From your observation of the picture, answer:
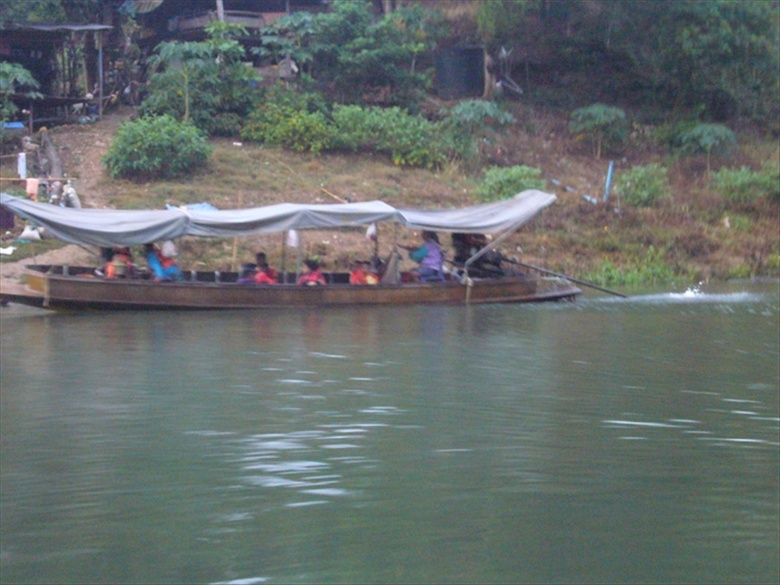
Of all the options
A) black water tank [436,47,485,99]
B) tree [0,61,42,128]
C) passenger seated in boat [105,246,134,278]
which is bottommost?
passenger seated in boat [105,246,134,278]

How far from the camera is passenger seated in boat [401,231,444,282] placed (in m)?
17.0

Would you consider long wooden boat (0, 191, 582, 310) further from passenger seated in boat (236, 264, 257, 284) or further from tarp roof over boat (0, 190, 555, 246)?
passenger seated in boat (236, 264, 257, 284)

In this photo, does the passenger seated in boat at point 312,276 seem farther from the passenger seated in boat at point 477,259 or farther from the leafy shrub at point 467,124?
the leafy shrub at point 467,124

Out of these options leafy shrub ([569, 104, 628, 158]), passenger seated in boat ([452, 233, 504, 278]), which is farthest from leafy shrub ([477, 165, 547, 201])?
leafy shrub ([569, 104, 628, 158])

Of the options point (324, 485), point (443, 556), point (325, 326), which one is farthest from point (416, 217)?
point (443, 556)

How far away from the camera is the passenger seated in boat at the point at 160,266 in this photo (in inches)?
619

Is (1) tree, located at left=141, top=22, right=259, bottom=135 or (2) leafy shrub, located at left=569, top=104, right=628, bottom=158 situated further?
(2) leafy shrub, located at left=569, top=104, right=628, bottom=158

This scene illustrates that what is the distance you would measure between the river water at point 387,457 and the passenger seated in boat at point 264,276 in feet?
10.0

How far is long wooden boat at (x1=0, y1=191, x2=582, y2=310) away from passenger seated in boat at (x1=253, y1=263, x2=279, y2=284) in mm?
376

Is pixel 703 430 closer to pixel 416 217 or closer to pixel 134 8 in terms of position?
pixel 416 217

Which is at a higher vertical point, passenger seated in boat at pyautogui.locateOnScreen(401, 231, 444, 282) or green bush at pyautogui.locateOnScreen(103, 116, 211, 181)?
green bush at pyautogui.locateOnScreen(103, 116, 211, 181)

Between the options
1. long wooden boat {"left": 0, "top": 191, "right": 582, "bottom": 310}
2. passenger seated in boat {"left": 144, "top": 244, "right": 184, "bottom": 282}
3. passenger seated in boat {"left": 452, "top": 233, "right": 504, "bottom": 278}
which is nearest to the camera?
long wooden boat {"left": 0, "top": 191, "right": 582, "bottom": 310}

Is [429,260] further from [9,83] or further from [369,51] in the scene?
[9,83]

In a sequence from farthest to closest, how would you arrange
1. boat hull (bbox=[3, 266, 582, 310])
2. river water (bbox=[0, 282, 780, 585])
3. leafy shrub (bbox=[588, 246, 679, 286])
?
leafy shrub (bbox=[588, 246, 679, 286])
boat hull (bbox=[3, 266, 582, 310])
river water (bbox=[0, 282, 780, 585])
